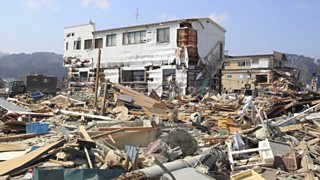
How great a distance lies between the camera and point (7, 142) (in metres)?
9.75

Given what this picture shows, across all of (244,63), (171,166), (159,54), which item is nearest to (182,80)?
(159,54)

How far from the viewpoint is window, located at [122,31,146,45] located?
32.4 m

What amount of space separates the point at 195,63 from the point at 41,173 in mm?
24694

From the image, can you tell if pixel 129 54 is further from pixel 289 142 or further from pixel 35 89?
pixel 289 142

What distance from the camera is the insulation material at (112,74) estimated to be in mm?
33888

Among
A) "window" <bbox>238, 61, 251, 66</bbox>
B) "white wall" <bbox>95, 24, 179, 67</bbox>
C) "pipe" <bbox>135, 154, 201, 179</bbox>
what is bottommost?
"pipe" <bbox>135, 154, 201, 179</bbox>

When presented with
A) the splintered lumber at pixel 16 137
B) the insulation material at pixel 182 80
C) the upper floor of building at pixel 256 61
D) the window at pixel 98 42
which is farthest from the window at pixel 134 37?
the splintered lumber at pixel 16 137

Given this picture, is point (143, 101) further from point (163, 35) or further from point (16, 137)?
point (163, 35)

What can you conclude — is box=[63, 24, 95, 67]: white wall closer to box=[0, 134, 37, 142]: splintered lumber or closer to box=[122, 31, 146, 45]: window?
box=[122, 31, 146, 45]: window

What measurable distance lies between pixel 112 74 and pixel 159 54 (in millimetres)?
5679

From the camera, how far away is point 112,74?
34312 millimetres

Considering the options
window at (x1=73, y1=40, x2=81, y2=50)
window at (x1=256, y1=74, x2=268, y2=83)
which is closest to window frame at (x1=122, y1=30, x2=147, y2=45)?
window at (x1=73, y1=40, x2=81, y2=50)

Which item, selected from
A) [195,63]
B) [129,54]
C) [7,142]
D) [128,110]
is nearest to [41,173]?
[7,142]

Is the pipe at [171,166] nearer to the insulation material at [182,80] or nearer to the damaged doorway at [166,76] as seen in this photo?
the insulation material at [182,80]
